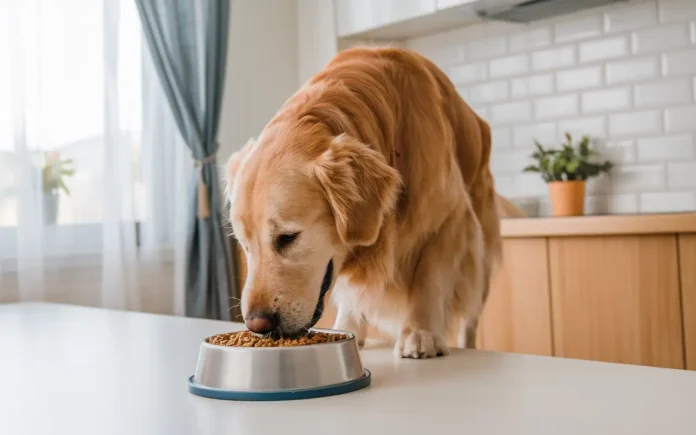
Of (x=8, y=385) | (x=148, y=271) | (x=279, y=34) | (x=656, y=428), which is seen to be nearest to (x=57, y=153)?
(x=148, y=271)

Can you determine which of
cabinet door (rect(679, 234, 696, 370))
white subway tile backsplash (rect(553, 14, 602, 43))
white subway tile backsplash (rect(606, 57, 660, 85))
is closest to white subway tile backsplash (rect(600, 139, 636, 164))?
white subway tile backsplash (rect(606, 57, 660, 85))

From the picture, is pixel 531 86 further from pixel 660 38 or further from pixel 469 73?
pixel 660 38

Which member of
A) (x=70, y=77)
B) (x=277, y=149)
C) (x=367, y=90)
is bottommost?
(x=277, y=149)

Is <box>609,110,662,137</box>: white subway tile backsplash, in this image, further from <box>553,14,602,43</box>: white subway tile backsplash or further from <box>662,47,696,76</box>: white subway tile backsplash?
<box>553,14,602,43</box>: white subway tile backsplash

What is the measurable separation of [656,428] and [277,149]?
31.7 inches

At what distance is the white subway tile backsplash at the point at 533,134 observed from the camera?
3.35 metres

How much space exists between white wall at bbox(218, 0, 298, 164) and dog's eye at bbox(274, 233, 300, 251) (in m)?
2.60

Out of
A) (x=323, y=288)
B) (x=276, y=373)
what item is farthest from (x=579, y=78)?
(x=276, y=373)

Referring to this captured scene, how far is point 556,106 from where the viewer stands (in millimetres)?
3328

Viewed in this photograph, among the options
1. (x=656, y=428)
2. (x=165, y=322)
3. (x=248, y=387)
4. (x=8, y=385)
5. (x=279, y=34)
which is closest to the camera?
(x=656, y=428)

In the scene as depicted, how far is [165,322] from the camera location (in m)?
1.74

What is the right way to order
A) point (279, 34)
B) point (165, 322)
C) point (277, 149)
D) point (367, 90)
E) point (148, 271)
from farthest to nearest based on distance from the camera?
point (279, 34) < point (148, 271) < point (165, 322) < point (367, 90) < point (277, 149)

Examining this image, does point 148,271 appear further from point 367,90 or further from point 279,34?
point 367,90

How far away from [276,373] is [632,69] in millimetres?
2561
